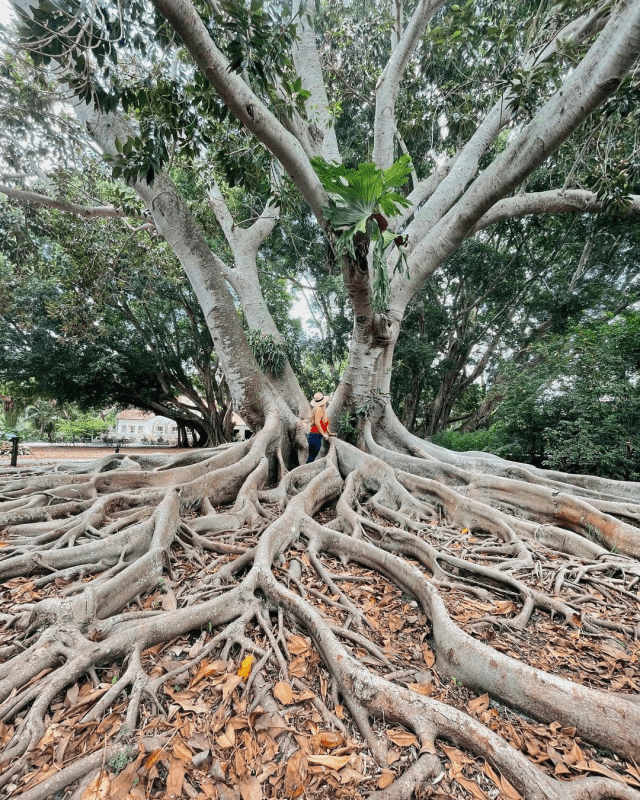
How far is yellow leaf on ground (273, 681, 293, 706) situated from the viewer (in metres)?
1.66

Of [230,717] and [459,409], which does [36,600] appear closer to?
[230,717]

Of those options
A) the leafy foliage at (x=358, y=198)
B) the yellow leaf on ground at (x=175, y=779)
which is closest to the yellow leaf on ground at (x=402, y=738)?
the yellow leaf on ground at (x=175, y=779)

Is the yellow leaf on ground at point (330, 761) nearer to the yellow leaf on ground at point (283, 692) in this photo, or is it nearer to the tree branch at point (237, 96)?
the yellow leaf on ground at point (283, 692)

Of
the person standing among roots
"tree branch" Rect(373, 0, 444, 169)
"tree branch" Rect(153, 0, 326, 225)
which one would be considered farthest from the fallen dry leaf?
"tree branch" Rect(373, 0, 444, 169)

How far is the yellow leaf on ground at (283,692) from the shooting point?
A: 166cm

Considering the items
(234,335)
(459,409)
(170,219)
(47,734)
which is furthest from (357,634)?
(459,409)

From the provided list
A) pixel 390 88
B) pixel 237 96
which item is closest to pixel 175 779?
pixel 237 96

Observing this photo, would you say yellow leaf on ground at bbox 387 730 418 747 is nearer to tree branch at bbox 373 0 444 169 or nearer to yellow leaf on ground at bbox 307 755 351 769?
yellow leaf on ground at bbox 307 755 351 769

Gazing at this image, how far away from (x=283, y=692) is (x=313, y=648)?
32 centimetres

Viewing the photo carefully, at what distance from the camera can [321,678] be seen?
1.81 metres

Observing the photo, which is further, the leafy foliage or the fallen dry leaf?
the leafy foliage

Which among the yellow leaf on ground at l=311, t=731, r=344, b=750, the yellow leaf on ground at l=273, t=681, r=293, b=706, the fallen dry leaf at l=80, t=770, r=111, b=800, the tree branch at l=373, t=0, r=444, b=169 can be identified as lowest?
the yellow leaf on ground at l=311, t=731, r=344, b=750

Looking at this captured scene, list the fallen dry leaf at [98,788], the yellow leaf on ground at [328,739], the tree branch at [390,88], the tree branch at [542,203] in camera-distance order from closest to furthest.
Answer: the fallen dry leaf at [98,788] → the yellow leaf on ground at [328,739] → the tree branch at [390,88] → the tree branch at [542,203]

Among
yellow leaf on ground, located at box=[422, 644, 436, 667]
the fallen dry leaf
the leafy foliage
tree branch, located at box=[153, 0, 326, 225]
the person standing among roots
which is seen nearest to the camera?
the fallen dry leaf
